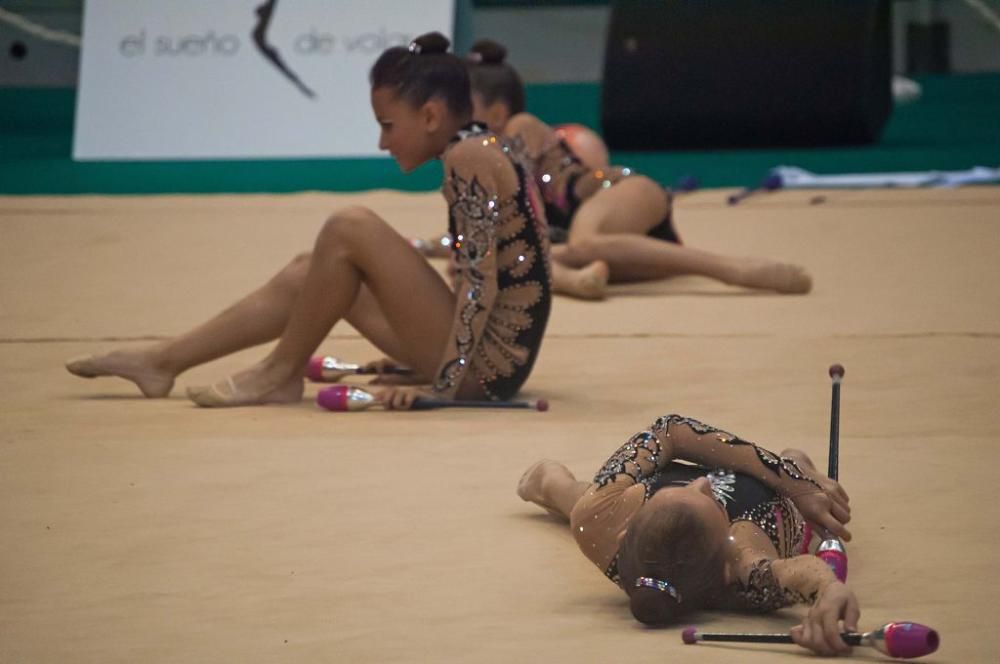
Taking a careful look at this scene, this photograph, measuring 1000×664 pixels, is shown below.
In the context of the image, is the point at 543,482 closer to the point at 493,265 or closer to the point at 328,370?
the point at 493,265

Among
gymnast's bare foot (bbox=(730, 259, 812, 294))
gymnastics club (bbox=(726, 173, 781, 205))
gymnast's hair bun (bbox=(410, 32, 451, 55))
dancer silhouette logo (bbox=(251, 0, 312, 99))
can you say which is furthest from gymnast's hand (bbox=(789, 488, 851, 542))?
dancer silhouette logo (bbox=(251, 0, 312, 99))

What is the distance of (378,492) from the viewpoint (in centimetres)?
326

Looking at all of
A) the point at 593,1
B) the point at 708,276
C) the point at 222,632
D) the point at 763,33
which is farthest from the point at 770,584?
the point at 593,1

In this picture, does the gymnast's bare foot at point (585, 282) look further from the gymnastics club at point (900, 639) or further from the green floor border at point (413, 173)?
the gymnastics club at point (900, 639)

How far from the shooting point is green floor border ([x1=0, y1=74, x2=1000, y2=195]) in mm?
8594

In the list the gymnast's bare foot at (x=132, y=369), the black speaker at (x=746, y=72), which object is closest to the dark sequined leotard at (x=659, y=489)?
the gymnast's bare foot at (x=132, y=369)

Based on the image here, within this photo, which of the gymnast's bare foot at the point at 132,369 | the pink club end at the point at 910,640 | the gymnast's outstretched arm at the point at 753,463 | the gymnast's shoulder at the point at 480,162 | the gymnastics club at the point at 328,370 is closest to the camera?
the pink club end at the point at 910,640

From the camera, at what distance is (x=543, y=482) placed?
3.04 meters

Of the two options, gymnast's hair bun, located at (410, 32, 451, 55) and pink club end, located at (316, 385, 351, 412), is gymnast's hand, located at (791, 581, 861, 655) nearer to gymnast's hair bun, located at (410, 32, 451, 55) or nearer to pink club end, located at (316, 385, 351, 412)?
pink club end, located at (316, 385, 351, 412)

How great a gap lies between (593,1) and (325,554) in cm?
1012

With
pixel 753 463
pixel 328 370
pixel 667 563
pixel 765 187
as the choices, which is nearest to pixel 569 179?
pixel 328 370

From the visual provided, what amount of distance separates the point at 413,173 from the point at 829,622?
688cm

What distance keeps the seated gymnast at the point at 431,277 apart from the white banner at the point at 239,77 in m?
5.21

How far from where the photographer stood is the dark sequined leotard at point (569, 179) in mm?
6066
